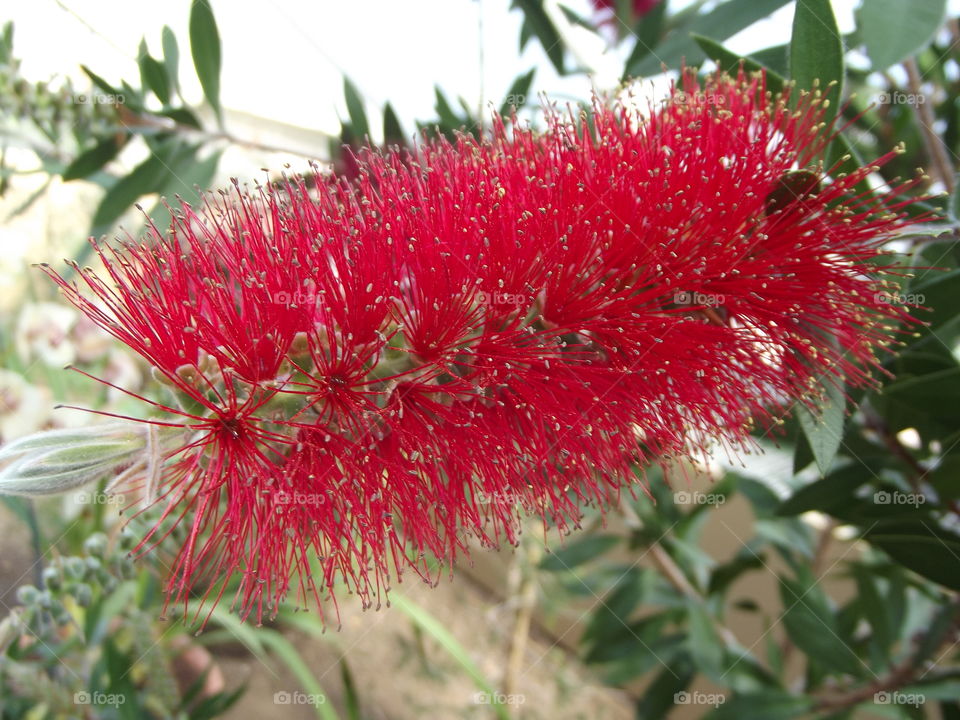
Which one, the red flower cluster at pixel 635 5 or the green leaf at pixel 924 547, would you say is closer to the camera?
the green leaf at pixel 924 547

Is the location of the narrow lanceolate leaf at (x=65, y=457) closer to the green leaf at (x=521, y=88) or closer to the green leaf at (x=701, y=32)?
the green leaf at (x=701, y=32)

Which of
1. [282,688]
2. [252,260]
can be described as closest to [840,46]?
[252,260]

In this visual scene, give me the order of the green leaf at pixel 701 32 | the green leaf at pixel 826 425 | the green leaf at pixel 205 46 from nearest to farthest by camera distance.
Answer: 1. the green leaf at pixel 826 425
2. the green leaf at pixel 701 32
3. the green leaf at pixel 205 46

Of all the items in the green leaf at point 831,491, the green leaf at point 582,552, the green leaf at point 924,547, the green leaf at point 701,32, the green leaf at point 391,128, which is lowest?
the green leaf at point 582,552

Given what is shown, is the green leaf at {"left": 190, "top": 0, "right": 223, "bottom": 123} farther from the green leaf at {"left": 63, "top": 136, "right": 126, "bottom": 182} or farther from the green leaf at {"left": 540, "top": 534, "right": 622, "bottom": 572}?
the green leaf at {"left": 540, "top": 534, "right": 622, "bottom": 572}

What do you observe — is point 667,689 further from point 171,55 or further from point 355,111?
point 171,55

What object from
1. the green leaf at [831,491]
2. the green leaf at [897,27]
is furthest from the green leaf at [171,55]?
the green leaf at [831,491]

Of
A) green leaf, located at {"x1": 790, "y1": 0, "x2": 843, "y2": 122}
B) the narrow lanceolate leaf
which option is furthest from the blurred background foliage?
the narrow lanceolate leaf
